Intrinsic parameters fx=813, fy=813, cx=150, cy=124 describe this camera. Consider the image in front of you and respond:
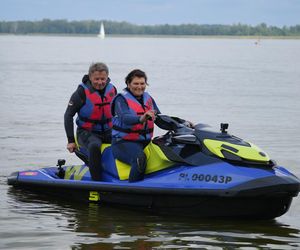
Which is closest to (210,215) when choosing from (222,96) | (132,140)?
(132,140)

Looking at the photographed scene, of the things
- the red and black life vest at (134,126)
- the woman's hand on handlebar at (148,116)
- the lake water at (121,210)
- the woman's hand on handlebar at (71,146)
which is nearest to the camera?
the lake water at (121,210)

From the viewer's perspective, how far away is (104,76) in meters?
8.84

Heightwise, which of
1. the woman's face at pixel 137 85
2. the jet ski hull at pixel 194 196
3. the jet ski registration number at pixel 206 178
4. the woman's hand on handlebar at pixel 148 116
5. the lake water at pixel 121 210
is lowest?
the lake water at pixel 121 210

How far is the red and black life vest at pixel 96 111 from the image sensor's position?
889cm

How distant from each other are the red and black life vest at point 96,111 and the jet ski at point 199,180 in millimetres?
329

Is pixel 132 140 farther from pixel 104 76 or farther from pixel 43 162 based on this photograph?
pixel 43 162

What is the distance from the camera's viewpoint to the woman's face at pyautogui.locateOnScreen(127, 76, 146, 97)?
8344 millimetres

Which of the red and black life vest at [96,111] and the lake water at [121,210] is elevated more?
the red and black life vest at [96,111]

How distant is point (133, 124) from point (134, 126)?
5.0 inches

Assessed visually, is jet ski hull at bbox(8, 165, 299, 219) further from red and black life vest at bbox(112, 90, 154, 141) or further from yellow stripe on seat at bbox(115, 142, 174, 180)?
red and black life vest at bbox(112, 90, 154, 141)

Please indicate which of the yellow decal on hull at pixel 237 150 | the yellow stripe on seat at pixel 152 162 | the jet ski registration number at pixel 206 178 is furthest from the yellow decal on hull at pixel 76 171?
the yellow decal on hull at pixel 237 150

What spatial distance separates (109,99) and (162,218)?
151 cm

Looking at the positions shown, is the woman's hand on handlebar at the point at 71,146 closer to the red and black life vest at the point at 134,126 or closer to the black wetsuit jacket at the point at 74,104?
the black wetsuit jacket at the point at 74,104

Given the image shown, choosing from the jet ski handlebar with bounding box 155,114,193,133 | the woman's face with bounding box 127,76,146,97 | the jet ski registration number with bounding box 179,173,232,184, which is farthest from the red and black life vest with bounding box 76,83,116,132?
the jet ski registration number with bounding box 179,173,232,184
